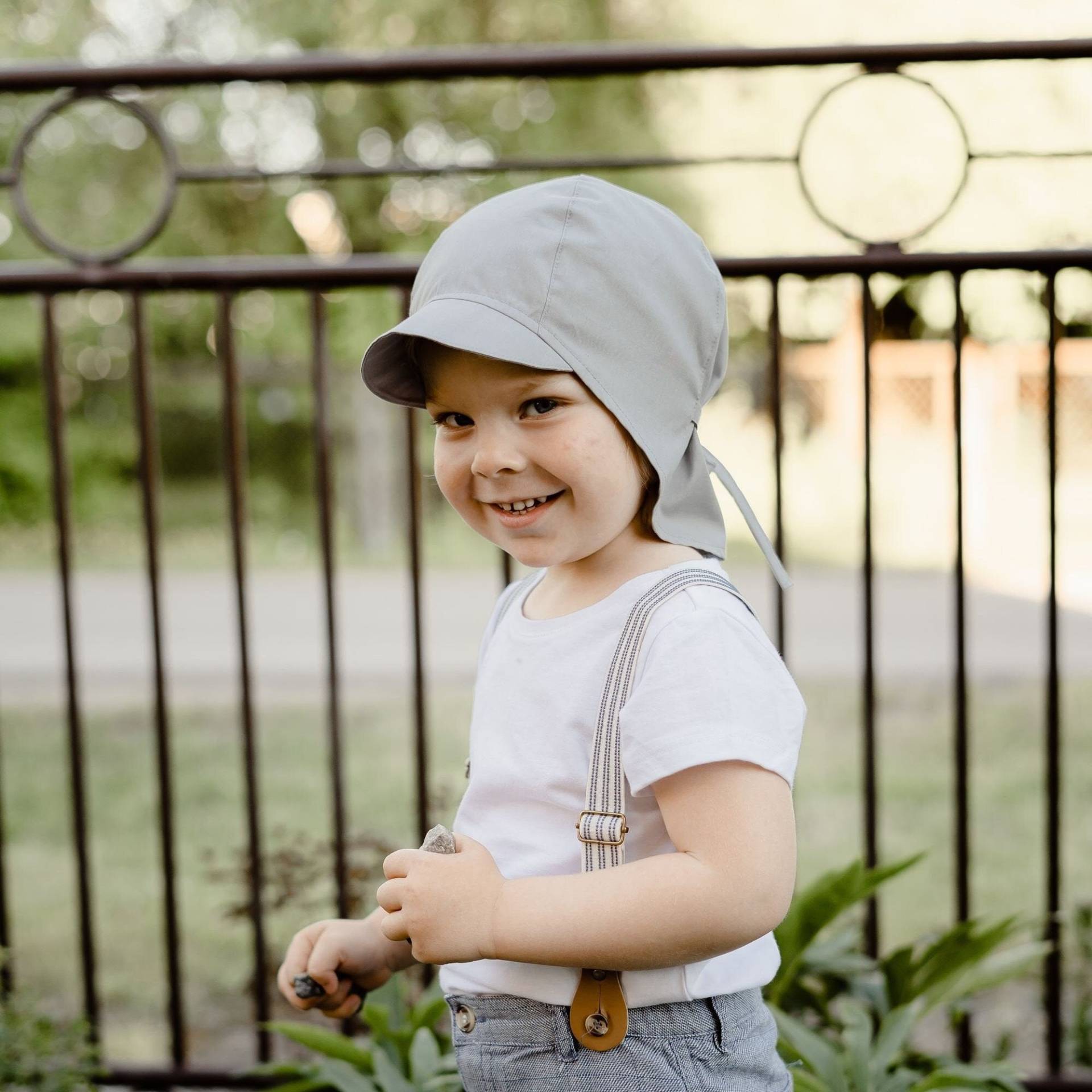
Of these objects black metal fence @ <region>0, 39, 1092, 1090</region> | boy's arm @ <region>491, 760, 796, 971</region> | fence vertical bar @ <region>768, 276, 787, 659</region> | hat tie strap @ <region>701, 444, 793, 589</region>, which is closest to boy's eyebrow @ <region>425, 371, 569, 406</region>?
hat tie strap @ <region>701, 444, 793, 589</region>

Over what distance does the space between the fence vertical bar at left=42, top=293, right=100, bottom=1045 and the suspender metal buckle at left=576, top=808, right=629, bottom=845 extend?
1.33 m

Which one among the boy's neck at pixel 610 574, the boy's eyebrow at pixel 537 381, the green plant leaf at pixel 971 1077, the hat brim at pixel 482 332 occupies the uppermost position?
the hat brim at pixel 482 332

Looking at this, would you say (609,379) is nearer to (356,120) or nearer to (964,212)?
(964,212)

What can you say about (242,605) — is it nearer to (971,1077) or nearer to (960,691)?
(960,691)

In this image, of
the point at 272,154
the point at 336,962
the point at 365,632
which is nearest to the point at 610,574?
the point at 336,962

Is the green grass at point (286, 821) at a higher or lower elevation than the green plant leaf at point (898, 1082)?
lower

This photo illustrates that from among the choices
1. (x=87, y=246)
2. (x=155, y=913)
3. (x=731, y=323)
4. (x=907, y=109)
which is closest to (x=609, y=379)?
(x=907, y=109)

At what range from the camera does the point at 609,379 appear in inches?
44.6

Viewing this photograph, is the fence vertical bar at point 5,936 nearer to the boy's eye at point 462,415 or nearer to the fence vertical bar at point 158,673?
the fence vertical bar at point 158,673

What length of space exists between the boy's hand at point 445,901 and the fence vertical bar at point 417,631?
963 mm

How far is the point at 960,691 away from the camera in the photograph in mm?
2090

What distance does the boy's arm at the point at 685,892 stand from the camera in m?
1.07

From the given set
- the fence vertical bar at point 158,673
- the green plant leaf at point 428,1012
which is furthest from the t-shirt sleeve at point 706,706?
the fence vertical bar at point 158,673

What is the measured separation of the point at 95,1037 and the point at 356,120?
39.6 feet
